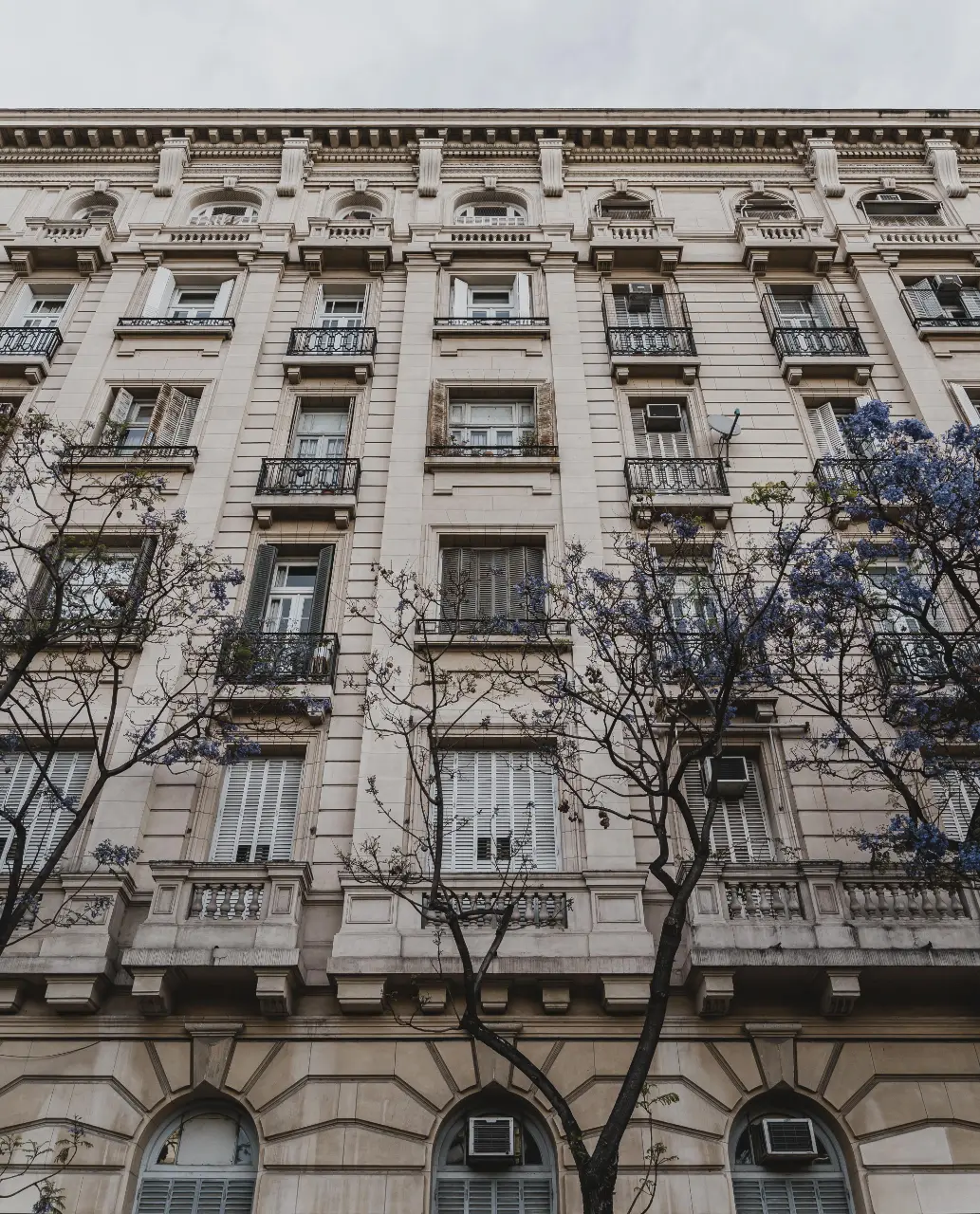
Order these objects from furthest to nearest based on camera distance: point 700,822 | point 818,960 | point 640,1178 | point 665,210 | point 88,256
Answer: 1. point 665,210
2. point 88,256
3. point 700,822
4. point 818,960
5. point 640,1178

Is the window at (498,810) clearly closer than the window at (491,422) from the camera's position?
Yes

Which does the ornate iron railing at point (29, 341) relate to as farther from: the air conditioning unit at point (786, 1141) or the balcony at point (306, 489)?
the air conditioning unit at point (786, 1141)

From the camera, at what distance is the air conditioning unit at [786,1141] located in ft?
37.3

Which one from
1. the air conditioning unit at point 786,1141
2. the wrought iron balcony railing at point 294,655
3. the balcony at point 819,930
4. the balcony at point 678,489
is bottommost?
the air conditioning unit at point 786,1141

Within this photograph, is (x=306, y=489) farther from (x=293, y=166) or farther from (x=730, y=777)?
(x=293, y=166)

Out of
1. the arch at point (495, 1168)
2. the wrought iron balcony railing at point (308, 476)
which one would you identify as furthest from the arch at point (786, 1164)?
the wrought iron balcony railing at point (308, 476)

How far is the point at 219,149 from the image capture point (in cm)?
2653

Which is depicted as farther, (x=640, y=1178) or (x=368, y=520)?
(x=368, y=520)

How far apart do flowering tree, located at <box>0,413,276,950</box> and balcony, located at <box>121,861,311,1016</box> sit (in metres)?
0.87

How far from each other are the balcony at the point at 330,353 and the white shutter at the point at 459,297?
208 centimetres

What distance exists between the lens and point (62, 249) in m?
23.1

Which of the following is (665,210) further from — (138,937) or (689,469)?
(138,937)

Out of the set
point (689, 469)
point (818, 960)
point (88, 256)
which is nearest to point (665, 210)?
point (689, 469)

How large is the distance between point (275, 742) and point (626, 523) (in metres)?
7.03
